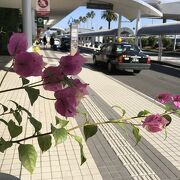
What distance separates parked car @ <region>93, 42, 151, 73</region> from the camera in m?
19.6

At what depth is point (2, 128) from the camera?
22.6ft

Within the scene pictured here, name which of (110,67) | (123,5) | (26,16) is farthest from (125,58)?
(123,5)

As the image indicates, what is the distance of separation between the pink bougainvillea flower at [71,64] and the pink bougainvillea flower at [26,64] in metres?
0.11

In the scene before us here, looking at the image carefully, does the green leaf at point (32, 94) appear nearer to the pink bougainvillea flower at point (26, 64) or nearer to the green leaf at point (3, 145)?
the pink bougainvillea flower at point (26, 64)

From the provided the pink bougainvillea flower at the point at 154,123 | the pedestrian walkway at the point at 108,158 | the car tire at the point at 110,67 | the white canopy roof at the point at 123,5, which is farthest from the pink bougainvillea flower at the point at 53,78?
the white canopy roof at the point at 123,5

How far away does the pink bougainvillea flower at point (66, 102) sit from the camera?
65.7 inches

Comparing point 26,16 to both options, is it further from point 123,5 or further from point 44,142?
point 123,5

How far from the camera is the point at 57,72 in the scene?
1675 mm

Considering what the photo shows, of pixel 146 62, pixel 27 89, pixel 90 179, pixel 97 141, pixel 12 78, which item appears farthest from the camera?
pixel 146 62

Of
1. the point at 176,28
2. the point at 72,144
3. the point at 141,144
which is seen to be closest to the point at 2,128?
the point at 72,144

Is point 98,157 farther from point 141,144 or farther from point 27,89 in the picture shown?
point 27,89

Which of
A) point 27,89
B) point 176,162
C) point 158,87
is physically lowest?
point 158,87

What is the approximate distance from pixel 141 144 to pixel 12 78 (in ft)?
31.2

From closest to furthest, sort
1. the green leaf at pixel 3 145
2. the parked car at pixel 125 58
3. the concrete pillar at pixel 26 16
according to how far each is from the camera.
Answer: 1. the green leaf at pixel 3 145
2. the concrete pillar at pixel 26 16
3. the parked car at pixel 125 58
